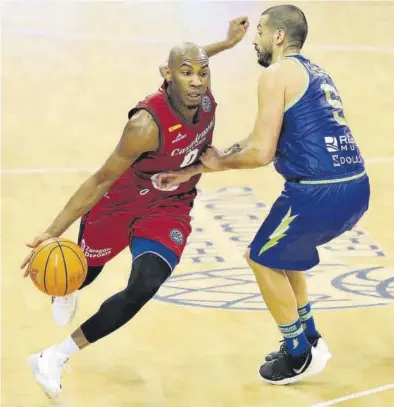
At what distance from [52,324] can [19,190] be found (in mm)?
2947

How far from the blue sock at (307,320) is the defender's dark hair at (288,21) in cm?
151

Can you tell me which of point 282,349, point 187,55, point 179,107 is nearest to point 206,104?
point 179,107

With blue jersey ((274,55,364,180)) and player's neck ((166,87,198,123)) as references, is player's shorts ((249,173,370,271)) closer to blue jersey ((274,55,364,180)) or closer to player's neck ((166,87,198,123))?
blue jersey ((274,55,364,180))

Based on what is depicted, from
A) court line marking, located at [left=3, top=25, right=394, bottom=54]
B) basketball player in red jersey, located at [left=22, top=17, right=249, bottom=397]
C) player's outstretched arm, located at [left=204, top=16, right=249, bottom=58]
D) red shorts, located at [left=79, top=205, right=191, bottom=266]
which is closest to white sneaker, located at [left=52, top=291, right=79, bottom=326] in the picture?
basketball player in red jersey, located at [left=22, top=17, right=249, bottom=397]

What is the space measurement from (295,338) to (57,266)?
1.36m

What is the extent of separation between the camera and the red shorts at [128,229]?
6.32 m

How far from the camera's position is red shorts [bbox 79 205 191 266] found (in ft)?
20.7

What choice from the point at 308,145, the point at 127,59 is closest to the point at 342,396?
the point at 308,145

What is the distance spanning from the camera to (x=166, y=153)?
6219mm

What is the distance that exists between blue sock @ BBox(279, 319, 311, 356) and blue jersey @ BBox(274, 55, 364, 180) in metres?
0.82

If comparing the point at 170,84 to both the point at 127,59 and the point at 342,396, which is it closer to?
the point at 342,396

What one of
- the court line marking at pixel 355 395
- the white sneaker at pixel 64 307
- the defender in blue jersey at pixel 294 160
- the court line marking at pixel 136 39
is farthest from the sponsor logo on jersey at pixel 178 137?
the court line marking at pixel 136 39

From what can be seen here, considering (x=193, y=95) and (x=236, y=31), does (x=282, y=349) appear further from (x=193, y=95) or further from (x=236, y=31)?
(x=236, y=31)

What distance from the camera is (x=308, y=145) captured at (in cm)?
604
